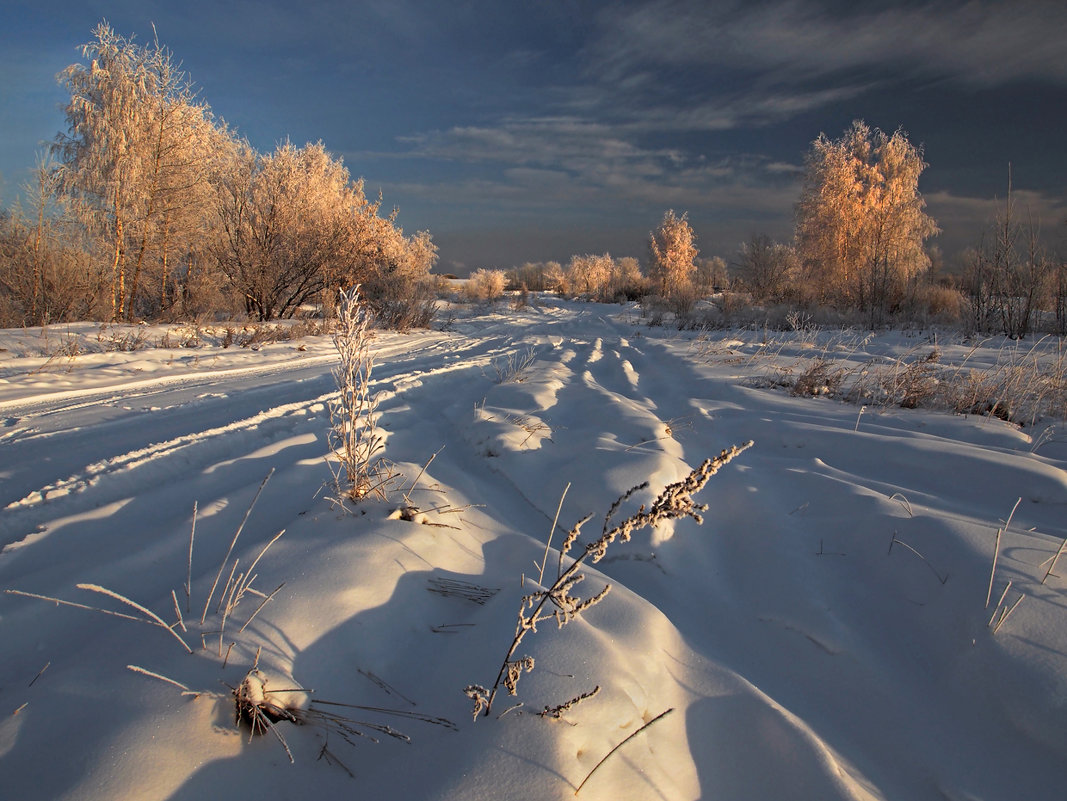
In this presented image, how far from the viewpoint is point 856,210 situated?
22.3m

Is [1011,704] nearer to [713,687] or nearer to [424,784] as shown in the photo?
[713,687]

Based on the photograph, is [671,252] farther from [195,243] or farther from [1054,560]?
[1054,560]

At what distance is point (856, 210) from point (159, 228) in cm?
2496

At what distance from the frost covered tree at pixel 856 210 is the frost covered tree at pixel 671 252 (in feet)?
39.1

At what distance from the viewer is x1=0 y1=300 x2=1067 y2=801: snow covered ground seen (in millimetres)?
1122

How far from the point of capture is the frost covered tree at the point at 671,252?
35.5 metres

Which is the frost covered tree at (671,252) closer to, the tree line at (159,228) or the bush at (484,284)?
the bush at (484,284)

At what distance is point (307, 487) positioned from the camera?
2529 millimetres

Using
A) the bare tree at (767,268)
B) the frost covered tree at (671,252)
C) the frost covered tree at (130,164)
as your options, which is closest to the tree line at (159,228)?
the frost covered tree at (130,164)

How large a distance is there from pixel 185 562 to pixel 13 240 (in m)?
12.7

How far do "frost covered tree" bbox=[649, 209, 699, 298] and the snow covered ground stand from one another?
33542 mm

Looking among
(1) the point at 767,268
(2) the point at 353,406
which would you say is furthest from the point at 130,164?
(1) the point at 767,268

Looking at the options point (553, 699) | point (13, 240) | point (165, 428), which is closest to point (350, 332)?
point (553, 699)

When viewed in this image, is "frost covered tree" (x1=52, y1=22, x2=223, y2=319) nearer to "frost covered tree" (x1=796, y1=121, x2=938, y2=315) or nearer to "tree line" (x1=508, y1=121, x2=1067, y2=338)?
"tree line" (x1=508, y1=121, x2=1067, y2=338)
